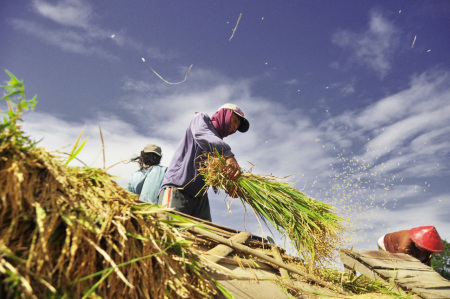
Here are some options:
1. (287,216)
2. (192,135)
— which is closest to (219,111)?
(192,135)

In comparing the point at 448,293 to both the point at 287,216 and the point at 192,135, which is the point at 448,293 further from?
Answer: the point at 192,135

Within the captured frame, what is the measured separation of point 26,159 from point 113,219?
15.6 inches

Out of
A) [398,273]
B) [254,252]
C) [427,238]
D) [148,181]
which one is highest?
[148,181]

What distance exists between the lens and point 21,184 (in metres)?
1.03

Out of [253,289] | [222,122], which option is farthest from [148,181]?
[253,289]

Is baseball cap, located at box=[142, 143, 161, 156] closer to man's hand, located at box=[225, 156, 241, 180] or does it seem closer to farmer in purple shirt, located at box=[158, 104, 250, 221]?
farmer in purple shirt, located at box=[158, 104, 250, 221]

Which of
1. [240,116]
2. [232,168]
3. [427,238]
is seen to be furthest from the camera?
[427,238]

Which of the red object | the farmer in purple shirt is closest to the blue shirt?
the farmer in purple shirt

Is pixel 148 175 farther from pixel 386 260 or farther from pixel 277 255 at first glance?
pixel 386 260

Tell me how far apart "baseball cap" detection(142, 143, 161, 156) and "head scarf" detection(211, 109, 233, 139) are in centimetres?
152

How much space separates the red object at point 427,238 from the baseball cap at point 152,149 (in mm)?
5337

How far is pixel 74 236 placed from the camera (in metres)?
Result: 1.04

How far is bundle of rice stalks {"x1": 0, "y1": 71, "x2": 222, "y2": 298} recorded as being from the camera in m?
0.96

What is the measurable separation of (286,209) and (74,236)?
8.51 ft
